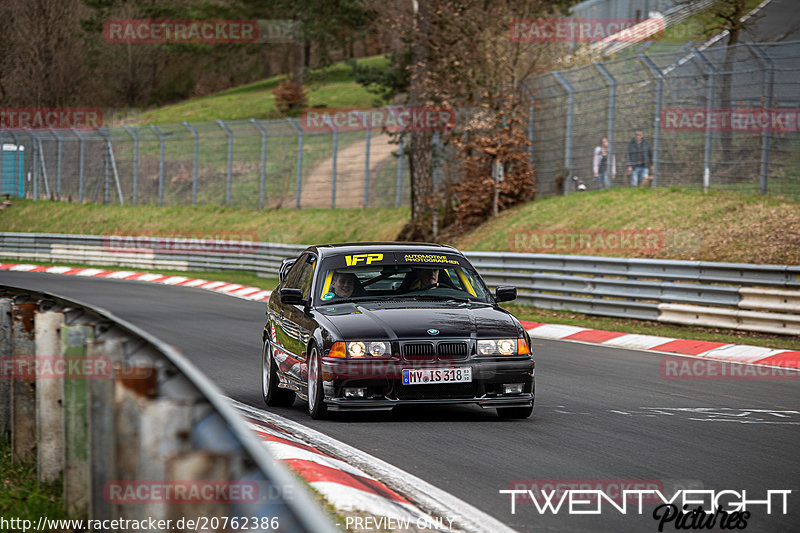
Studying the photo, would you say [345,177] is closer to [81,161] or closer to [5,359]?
[81,161]

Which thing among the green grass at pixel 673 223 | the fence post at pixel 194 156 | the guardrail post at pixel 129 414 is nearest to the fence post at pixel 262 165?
the fence post at pixel 194 156

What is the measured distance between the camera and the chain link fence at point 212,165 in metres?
36.0

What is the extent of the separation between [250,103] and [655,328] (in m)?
59.6

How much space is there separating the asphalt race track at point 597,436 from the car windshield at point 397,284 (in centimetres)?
103

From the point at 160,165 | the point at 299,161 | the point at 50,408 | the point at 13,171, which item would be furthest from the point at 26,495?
the point at 13,171

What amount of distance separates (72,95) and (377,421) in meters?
65.6

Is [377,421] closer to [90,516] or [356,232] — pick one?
[90,516]

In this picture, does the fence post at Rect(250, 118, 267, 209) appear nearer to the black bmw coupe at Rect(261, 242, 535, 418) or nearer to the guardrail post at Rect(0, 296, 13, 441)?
the black bmw coupe at Rect(261, 242, 535, 418)

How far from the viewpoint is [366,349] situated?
27.7 ft

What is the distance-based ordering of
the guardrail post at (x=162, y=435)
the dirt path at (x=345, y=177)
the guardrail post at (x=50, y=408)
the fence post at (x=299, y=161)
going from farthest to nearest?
the fence post at (x=299, y=161) < the dirt path at (x=345, y=177) < the guardrail post at (x=50, y=408) < the guardrail post at (x=162, y=435)

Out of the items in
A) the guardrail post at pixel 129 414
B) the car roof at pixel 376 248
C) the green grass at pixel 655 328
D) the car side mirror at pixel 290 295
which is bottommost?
the green grass at pixel 655 328

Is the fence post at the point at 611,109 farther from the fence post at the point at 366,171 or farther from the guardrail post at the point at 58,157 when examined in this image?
the guardrail post at the point at 58,157

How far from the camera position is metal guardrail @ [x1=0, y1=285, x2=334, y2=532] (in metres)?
3.00

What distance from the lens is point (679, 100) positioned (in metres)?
22.5
